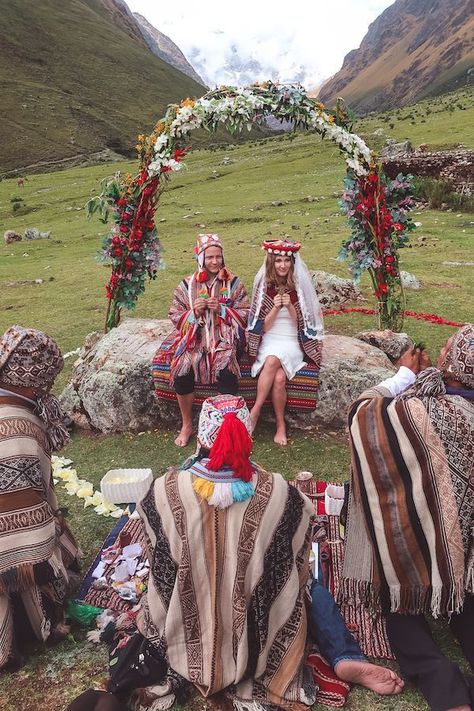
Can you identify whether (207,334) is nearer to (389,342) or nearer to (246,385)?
(246,385)

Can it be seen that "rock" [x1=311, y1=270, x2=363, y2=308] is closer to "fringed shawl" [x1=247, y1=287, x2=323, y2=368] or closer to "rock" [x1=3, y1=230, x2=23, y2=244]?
"fringed shawl" [x1=247, y1=287, x2=323, y2=368]

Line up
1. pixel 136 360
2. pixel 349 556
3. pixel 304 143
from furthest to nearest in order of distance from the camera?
1. pixel 304 143
2. pixel 136 360
3. pixel 349 556

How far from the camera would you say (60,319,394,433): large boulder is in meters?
5.96

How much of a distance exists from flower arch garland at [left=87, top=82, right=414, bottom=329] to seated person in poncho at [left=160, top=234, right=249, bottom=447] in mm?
1544

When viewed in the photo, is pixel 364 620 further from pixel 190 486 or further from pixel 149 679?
pixel 190 486

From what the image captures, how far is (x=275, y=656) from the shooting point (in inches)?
112

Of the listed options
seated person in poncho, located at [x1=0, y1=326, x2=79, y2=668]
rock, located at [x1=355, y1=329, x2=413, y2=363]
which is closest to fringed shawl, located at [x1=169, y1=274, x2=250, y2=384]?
rock, located at [x1=355, y1=329, x2=413, y2=363]

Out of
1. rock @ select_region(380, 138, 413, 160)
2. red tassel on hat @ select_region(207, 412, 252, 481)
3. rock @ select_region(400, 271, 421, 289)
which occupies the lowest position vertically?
red tassel on hat @ select_region(207, 412, 252, 481)

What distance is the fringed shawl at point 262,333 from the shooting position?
5.90 metres

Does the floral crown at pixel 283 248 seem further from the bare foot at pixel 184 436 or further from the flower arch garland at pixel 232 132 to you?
the bare foot at pixel 184 436

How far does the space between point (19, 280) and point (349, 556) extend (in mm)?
13398

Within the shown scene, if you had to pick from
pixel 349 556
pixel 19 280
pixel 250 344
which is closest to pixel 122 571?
pixel 349 556

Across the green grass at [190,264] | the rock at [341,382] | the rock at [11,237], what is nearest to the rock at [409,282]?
the green grass at [190,264]

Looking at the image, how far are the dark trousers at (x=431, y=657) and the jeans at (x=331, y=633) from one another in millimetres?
246
